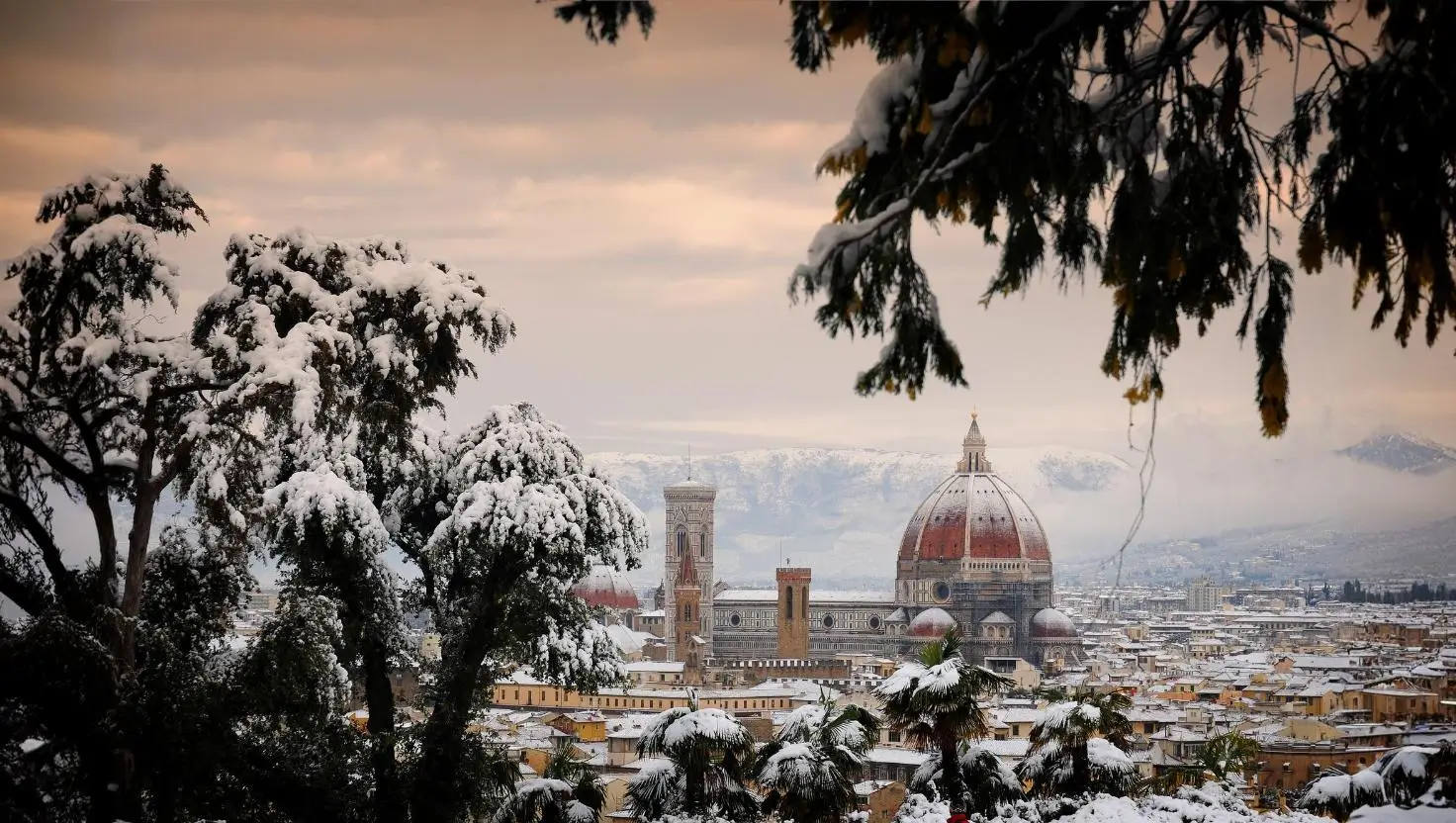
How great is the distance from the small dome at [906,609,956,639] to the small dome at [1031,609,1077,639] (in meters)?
5.31

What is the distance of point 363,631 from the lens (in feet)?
45.2

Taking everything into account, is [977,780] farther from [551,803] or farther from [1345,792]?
[551,803]

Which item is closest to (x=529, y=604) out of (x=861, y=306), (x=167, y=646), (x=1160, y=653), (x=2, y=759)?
(x=167, y=646)

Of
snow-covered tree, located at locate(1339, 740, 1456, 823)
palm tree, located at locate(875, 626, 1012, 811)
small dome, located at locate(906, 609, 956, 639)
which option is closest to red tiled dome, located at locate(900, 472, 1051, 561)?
small dome, located at locate(906, 609, 956, 639)

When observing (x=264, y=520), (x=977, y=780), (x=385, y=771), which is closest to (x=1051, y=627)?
(x=977, y=780)

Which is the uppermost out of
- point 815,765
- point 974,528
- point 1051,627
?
point 974,528

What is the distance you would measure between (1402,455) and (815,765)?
83615mm

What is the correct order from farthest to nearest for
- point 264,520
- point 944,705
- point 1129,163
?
point 944,705, point 264,520, point 1129,163

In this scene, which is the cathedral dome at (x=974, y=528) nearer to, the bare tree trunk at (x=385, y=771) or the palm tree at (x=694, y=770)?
the palm tree at (x=694, y=770)

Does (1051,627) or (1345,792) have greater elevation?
(1345,792)

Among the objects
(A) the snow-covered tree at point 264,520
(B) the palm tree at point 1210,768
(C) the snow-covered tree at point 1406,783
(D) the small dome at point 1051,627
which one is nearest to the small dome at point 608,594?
(D) the small dome at point 1051,627

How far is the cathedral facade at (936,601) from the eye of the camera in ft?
316

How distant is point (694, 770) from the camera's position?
13523 millimetres

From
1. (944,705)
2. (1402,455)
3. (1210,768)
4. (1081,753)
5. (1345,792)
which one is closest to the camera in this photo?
(944,705)
